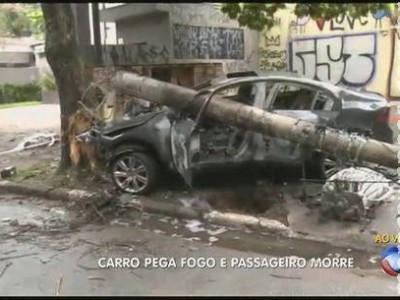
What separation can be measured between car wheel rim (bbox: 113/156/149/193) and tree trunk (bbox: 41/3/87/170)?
52 centimetres

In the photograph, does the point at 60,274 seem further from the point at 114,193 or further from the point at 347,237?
the point at 347,237

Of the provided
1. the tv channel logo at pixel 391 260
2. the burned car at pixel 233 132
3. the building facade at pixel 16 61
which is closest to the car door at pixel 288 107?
the burned car at pixel 233 132

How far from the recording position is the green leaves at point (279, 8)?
421 cm

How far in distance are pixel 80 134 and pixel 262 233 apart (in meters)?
1.83

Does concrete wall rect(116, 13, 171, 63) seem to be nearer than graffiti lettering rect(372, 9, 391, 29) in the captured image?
No

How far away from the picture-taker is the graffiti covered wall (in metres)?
4.38

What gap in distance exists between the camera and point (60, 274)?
15.2ft

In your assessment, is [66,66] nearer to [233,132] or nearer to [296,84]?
[233,132]

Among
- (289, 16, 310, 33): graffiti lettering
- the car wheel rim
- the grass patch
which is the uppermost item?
(289, 16, 310, 33): graffiti lettering

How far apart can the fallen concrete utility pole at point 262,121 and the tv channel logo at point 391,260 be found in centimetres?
64

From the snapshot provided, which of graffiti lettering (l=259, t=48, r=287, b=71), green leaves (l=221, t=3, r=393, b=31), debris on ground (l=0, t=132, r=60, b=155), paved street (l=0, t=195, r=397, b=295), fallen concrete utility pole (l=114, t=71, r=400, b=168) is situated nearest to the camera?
green leaves (l=221, t=3, r=393, b=31)

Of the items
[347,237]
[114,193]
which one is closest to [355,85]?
[347,237]


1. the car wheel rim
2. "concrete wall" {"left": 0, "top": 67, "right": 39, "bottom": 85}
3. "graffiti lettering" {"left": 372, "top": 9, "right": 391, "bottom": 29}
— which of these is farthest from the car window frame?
"concrete wall" {"left": 0, "top": 67, "right": 39, "bottom": 85}

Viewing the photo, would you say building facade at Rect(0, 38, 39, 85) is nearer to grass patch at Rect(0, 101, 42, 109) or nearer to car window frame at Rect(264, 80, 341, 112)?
grass patch at Rect(0, 101, 42, 109)
